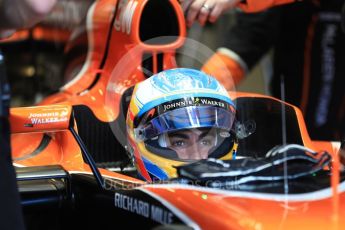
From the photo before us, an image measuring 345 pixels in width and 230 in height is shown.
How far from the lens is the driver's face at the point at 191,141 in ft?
6.81

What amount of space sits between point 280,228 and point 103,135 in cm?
124

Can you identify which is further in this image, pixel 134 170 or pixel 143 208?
pixel 134 170

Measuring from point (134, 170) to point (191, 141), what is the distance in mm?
365

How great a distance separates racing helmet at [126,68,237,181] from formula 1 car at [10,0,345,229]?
67 mm

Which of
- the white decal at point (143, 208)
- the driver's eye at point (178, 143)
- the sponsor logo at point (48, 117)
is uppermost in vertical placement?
the sponsor logo at point (48, 117)

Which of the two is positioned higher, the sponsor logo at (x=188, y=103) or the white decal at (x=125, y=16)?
the white decal at (x=125, y=16)

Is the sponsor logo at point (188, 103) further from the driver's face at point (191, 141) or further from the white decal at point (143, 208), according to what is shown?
the white decal at point (143, 208)

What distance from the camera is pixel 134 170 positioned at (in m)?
2.39

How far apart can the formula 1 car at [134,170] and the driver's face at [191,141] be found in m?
0.10

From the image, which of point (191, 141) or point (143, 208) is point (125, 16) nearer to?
point (191, 141)

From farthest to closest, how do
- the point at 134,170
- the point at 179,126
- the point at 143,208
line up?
the point at 134,170, the point at 179,126, the point at 143,208

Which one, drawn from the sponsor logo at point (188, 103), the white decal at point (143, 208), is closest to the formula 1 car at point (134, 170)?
the white decal at point (143, 208)

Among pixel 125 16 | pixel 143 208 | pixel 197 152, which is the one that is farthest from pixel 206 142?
pixel 125 16

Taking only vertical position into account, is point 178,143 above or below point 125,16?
below
